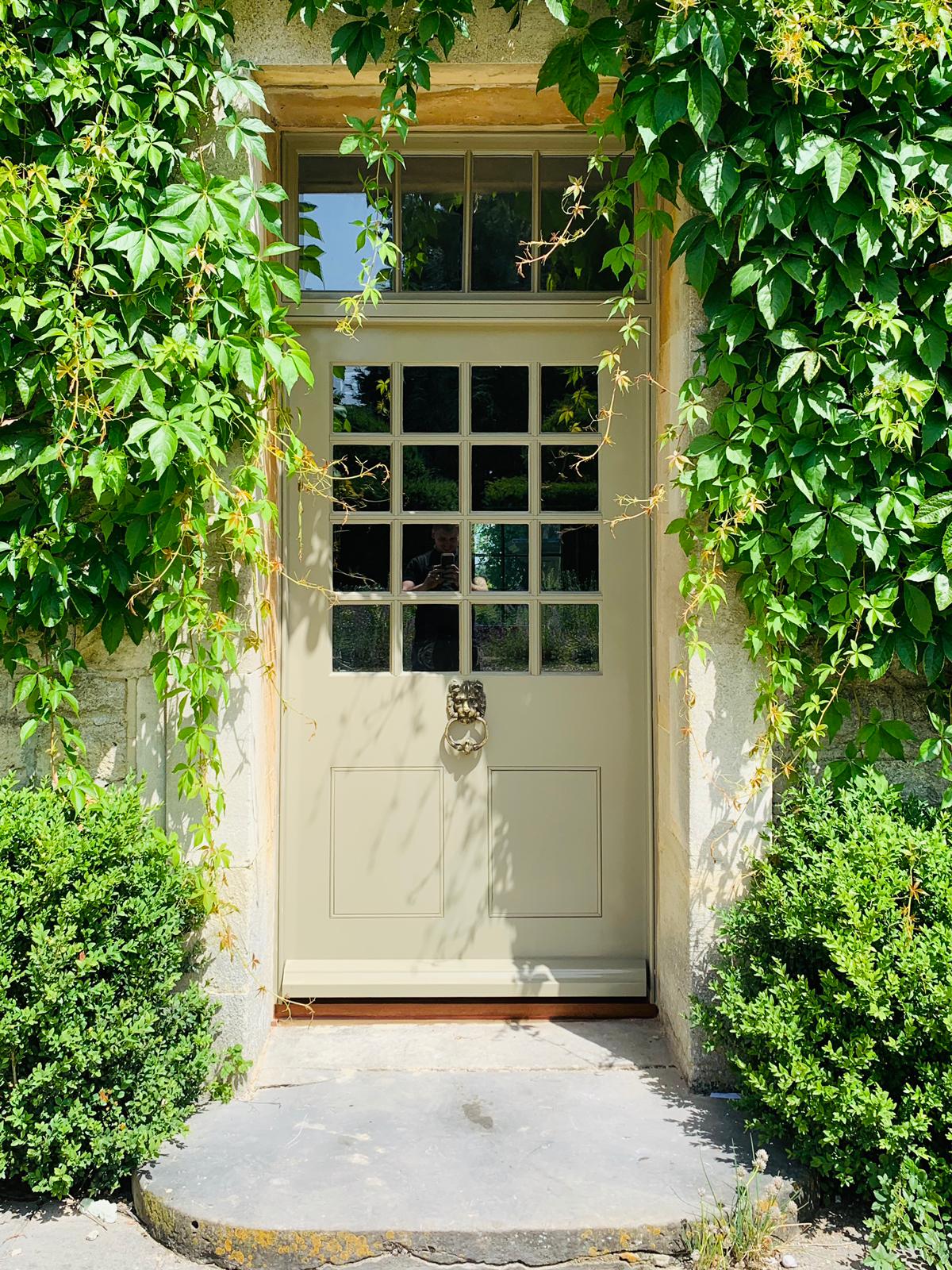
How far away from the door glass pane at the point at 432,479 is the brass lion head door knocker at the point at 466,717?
0.65m

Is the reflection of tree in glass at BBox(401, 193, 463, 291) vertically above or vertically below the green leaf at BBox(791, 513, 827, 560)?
above

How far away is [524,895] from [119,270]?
8.05 feet

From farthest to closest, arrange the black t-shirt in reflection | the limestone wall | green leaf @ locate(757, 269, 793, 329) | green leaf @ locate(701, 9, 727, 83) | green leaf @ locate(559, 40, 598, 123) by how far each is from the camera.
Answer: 1. the black t-shirt in reflection
2. the limestone wall
3. green leaf @ locate(559, 40, 598, 123)
4. green leaf @ locate(757, 269, 793, 329)
5. green leaf @ locate(701, 9, 727, 83)

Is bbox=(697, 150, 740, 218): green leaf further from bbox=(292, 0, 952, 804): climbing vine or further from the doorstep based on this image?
the doorstep

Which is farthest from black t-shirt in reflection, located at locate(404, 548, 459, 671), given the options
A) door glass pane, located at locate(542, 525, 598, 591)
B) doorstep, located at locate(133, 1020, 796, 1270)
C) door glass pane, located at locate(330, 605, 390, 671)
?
doorstep, located at locate(133, 1020, 796, 1270)

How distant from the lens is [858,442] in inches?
115

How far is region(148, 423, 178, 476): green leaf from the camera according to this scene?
2.67 meters

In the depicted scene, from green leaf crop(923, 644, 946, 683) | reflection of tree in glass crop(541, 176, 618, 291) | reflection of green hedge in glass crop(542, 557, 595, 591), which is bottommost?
green leaf crop(923, 644, 946, 683)

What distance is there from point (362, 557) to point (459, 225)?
1251mm

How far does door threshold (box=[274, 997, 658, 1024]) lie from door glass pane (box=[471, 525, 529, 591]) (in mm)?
1501

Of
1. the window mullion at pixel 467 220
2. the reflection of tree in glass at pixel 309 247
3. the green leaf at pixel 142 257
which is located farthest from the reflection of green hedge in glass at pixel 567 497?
the green leaf at pixel 142 257

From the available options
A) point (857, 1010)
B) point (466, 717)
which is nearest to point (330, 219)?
point (466, 717)

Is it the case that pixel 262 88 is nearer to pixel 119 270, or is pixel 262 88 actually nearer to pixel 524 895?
pixel 119 270

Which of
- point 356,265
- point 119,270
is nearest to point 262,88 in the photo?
point 356,265
